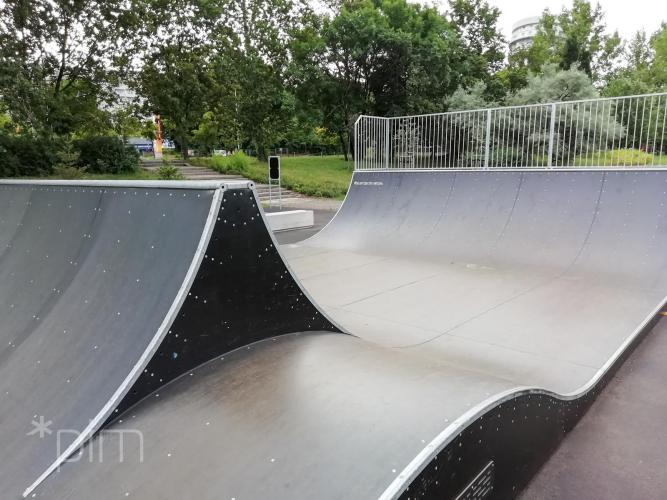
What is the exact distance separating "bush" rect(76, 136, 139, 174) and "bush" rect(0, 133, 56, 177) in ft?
6.10

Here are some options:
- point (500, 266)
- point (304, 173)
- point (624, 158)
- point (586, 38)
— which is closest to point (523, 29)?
point (586, 38)

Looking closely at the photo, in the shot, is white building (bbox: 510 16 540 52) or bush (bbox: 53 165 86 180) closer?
bush (bbox: 53 165 86 180)

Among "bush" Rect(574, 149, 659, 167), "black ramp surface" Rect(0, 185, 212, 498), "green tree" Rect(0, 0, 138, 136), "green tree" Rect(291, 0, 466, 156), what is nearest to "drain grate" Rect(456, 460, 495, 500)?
"black ramp surface" Rect(0, 185, 212, 498)

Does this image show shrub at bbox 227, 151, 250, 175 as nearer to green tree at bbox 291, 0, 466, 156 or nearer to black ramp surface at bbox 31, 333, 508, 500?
green tree at bbox 291, 0, 466, 156

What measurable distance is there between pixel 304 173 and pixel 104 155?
9.83 meters

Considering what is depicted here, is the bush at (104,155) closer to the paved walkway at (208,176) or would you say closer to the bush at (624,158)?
the paved walkway at (208,176)

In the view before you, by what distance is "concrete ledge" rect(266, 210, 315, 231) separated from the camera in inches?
481

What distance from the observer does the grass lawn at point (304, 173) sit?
69.3 ft

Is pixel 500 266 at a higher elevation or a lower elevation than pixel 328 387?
lower

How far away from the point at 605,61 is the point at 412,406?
46.5 meters

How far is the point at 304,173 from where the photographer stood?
24891mm

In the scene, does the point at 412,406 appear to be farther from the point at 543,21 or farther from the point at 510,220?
the point at 543,21

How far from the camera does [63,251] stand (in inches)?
134

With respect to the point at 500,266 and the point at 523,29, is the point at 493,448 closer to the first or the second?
the point at 500,266
